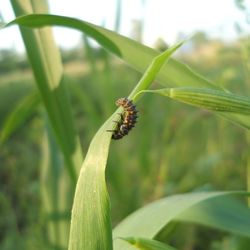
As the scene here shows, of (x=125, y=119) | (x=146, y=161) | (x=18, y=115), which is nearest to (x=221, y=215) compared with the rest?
(x=125, y=119)

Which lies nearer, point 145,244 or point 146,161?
point 145,244

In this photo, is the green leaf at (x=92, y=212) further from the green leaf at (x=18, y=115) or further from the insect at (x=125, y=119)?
the green leaf at (x=18, y=115)

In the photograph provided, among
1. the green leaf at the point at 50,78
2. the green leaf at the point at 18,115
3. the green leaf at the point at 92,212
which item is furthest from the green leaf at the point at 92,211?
the green leaf at the point at 18,115

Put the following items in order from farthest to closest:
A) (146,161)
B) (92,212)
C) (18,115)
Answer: (146,161)
(18,115)
(92,212)

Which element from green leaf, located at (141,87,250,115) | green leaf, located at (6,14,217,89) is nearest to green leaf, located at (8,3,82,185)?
green leaf, located at (6,14,217,89)

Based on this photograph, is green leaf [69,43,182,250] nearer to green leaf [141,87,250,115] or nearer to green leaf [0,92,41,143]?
green leaf [141,87,250,115]

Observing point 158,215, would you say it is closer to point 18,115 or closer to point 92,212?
point 92,212

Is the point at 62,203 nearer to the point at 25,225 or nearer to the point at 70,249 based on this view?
the point at 70,249
